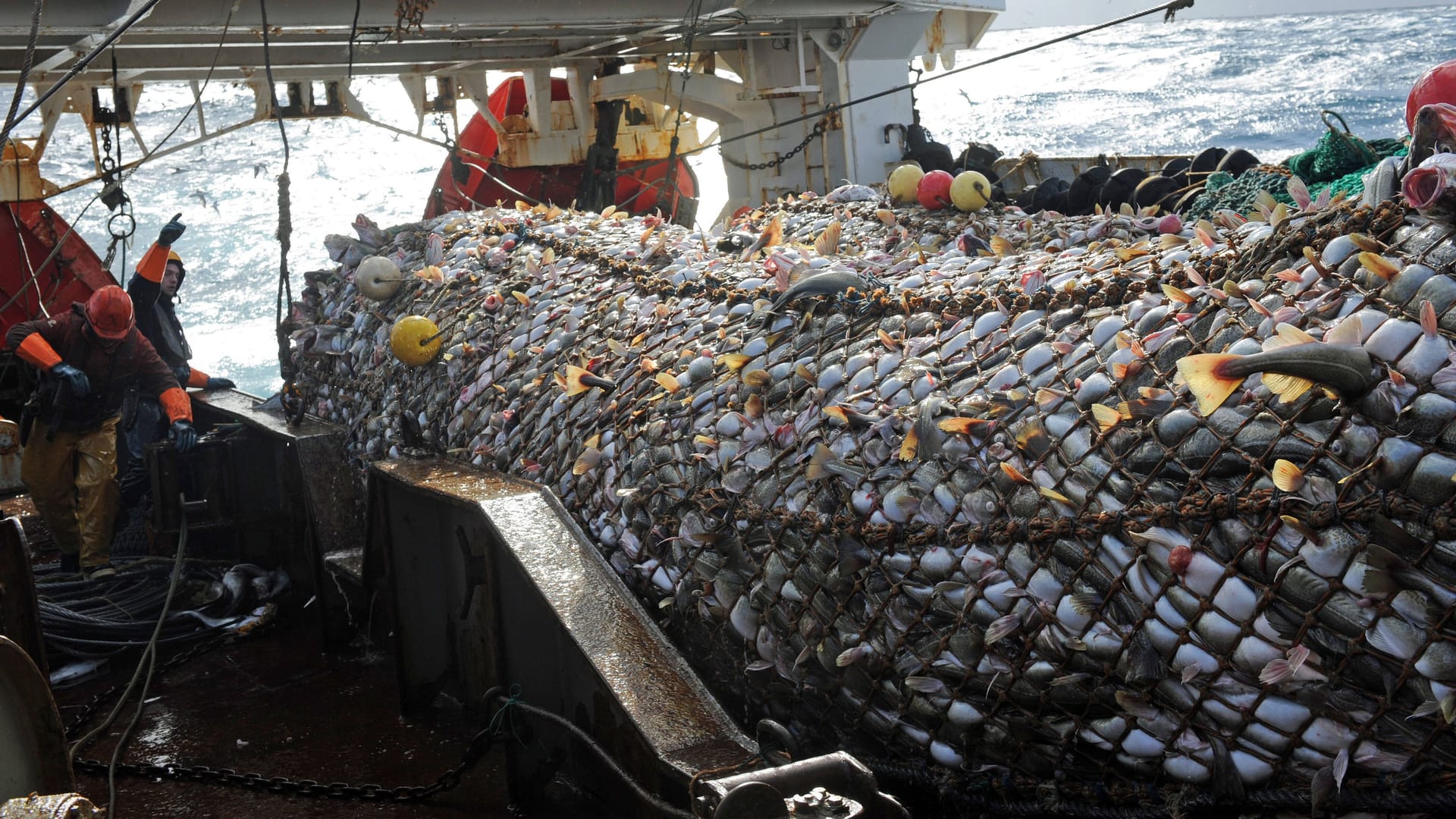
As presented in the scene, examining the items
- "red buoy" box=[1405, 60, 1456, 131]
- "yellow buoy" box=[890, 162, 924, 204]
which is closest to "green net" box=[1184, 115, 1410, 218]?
"red buoy" box=[1405, 60, 1456, 131]

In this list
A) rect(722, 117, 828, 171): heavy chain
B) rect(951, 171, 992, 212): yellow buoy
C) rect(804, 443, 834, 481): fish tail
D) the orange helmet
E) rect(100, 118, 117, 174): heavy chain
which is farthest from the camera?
rect(722, 117, 828, 171): heavy chain

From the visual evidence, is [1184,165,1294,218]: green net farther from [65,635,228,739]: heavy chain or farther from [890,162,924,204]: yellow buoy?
[65,635,228,739]: heavy chain

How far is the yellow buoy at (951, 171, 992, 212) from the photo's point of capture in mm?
5246

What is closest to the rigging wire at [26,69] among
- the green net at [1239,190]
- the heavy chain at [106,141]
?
the green net at [1239,190]

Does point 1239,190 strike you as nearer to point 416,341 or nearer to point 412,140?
point 416,341

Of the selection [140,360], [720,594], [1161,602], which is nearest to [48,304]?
[140,360]

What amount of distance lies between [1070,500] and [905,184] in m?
3.79

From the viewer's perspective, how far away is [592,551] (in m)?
2.98

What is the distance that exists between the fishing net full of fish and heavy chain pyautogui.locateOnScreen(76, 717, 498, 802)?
0.65 m

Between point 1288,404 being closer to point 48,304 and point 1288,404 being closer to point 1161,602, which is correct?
point 1161,602

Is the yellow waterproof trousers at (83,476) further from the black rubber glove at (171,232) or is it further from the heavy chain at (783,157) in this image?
the heavy chain at (783,157)

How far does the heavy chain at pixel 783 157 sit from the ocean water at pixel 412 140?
3566 millimetres

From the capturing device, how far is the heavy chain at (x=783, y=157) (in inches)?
367

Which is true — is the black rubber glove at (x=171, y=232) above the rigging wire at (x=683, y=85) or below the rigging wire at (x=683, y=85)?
below
